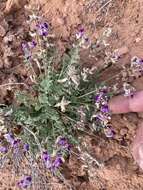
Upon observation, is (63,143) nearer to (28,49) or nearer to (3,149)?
(3,149)

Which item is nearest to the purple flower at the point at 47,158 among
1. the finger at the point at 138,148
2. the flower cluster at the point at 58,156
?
the flower cluster at the point at 58,156

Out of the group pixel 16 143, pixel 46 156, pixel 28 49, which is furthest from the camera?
pixel 28 49

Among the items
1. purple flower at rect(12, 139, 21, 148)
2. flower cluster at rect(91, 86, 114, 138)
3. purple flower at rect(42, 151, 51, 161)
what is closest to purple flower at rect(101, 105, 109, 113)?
flower cluster at rect(91, 86, 114, 138)

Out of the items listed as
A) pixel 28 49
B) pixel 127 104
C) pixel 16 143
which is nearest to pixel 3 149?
pixel 16 143

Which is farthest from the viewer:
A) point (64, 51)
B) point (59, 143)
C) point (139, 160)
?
point (64, 51)

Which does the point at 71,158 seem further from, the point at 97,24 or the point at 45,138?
the point at 97,24

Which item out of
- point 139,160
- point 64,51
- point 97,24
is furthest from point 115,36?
point 139,160

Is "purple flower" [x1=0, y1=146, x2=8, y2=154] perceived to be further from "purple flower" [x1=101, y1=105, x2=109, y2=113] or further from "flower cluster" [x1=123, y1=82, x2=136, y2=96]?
"flower cluster" [x1=123, y1=82, x2=136, y2=96]

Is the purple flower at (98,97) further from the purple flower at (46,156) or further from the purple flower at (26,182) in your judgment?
the purple flower at (26,182)

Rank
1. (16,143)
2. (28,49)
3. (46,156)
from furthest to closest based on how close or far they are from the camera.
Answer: (28,49) → (16,143) → (46,156)
